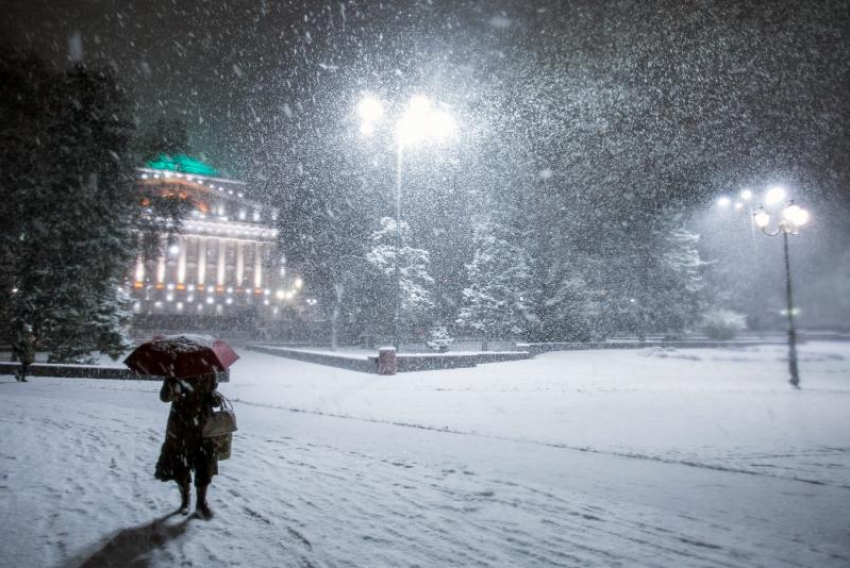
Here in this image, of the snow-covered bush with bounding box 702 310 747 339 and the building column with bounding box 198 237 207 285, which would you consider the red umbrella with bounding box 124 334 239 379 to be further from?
the building column with bounding box 198 237 207 285

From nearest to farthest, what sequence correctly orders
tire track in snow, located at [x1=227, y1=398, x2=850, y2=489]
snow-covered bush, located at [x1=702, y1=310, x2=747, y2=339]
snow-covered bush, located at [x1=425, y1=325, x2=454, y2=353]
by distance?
tire track in snow, located at [x1=227, y1=398, x2=850, y2=489], snow-covered bush, located at [x1=425, y1=325, x2=454, y2=353], snow-covered bush, located at [x1=702, y1=310, x2=747, y2=339]

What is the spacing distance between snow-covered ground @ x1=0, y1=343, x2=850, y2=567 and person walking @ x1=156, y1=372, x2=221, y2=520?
0.40m

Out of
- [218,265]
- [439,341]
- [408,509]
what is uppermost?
[218,265]

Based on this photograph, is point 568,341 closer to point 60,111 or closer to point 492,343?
point 492,343

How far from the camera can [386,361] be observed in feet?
60.7

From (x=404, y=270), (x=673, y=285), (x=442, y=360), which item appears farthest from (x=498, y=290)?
(x=673, y=285)

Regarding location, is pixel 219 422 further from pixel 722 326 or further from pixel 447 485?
pixel 722 326

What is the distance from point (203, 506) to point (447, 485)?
99.1 inches

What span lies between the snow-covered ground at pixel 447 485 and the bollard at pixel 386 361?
5.83 m

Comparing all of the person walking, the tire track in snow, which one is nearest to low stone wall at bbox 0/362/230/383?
the tire track in snow

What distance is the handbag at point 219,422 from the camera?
16.0ft

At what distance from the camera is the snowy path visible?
4.14m

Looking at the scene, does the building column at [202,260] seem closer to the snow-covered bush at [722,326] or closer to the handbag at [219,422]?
the snow-covered bush at [722,326]

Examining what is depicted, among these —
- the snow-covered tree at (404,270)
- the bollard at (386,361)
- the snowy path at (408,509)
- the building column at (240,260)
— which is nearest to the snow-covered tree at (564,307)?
the snow-covered tree at (404,270)
